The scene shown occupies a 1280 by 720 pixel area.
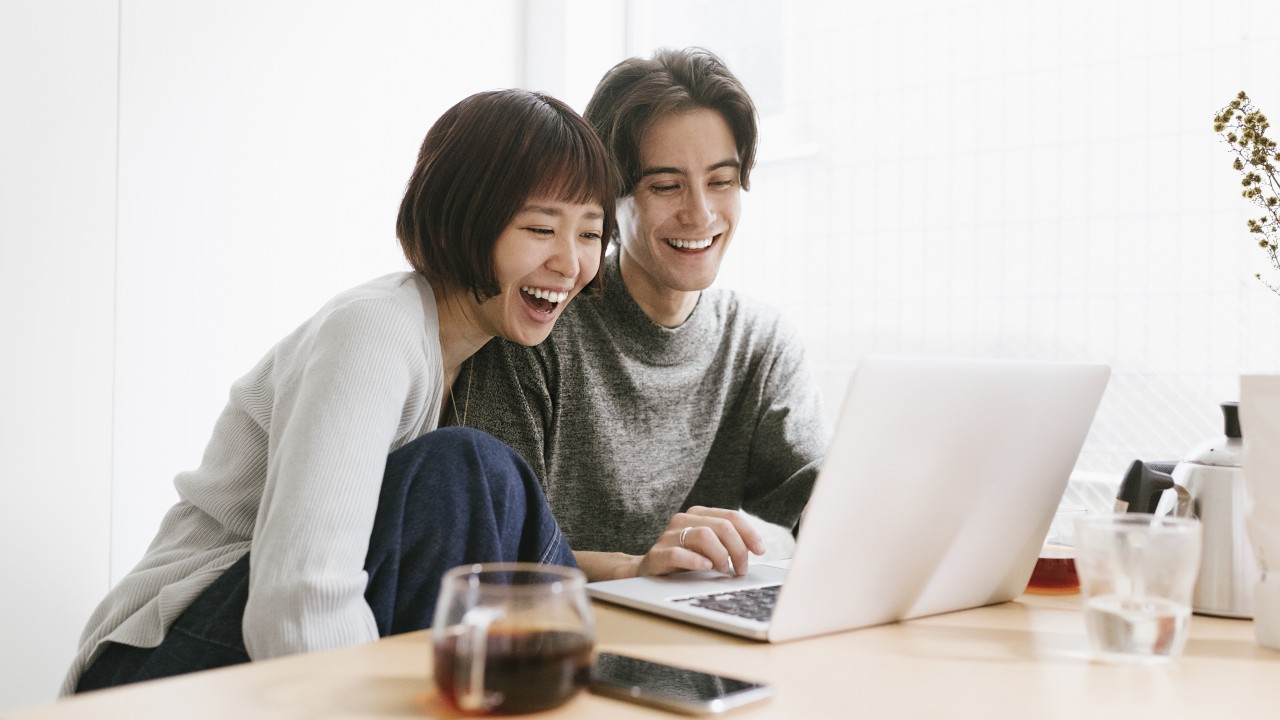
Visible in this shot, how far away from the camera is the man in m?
1.60

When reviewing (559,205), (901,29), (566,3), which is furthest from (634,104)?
(566,3)

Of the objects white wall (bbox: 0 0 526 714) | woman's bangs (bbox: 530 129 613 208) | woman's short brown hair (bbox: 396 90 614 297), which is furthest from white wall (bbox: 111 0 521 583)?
woman's bangs (bbox: 530 129 613 208)

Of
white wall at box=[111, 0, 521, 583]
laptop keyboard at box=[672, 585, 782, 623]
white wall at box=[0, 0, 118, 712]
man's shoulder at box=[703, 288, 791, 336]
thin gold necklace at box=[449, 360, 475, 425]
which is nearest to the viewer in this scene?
laptop keyboard at box=[672, 585, 782, 623]

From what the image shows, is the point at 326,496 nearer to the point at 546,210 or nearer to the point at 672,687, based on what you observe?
the point at 672,687

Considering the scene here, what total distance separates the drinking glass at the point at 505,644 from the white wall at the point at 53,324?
1730mm

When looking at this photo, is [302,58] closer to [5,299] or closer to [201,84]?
[201,84]

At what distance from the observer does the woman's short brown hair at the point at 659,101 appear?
1.72 meters

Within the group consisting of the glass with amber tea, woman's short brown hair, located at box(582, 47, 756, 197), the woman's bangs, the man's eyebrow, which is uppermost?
woman's short brown hair, located at box(582, 47, 756, 197)

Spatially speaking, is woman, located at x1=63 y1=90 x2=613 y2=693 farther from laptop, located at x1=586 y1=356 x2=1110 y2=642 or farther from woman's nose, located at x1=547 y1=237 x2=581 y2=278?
laptop, located at x1=586 y1=356 x2=1110 y2=642

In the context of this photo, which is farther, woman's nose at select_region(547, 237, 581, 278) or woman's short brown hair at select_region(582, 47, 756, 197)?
woman's short brown hair at select_region(582, 47, 756, 197)

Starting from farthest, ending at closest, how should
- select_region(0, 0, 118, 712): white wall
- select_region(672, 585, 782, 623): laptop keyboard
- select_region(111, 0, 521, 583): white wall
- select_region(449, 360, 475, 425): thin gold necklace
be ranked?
select_region(111, 0, 521, 583): white wall < select_region(0, 0, 118, 712): white wall < select_region(449, 360, 475, 425): thin gold necklace < select_region(672, 585, 782, 623): laptop keyboard

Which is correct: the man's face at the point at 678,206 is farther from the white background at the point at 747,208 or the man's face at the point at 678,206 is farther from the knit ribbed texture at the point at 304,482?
the white background at the point at 747,208

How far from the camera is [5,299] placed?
1.94 metres

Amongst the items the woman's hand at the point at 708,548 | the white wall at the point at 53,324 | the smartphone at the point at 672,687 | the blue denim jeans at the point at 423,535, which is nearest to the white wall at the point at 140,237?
the white wall at the point at 53,324
